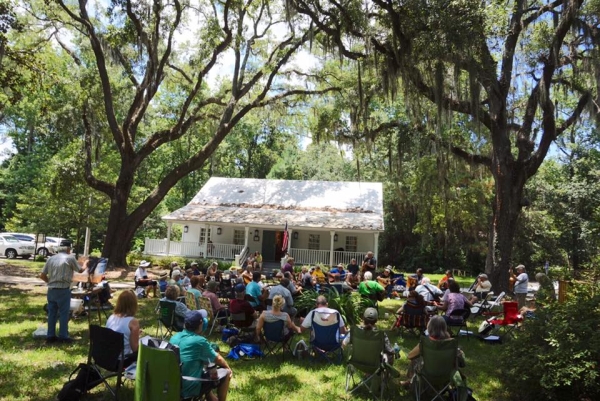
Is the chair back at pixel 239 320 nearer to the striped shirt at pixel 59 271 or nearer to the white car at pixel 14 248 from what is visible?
the striped shirt at pixel 59 271

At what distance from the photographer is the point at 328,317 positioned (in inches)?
237

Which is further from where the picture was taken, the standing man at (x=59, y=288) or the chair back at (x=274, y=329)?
the standing man at (x=59, y=288)

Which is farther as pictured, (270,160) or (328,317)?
(270,160)

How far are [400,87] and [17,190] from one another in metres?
30.8

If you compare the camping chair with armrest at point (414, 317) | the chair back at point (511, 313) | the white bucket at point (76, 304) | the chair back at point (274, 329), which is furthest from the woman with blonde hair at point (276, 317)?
the chair back at point (511, 313)

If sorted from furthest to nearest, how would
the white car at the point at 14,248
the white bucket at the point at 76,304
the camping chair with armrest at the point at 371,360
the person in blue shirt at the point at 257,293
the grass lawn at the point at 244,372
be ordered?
the white car at the point at 14,248 → the person in blue shirt at the point at 257,293 → the white bucket at the point at 76,304 → the camping chair with armrest at the point at 371,360 → the grass lawn at the point at 244,372

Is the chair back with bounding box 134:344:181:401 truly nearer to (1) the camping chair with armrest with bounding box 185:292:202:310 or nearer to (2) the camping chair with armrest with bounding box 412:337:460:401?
(2) the camping chair with armrest with bounding box 412:337:460:401

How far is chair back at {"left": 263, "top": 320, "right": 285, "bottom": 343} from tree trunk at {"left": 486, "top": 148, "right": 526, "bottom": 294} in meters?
8.51

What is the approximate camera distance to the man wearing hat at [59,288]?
6.27m

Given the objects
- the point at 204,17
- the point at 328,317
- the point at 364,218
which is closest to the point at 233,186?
the point at 364,218

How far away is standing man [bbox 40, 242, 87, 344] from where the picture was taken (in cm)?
627

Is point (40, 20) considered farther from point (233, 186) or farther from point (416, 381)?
point (416, 381)

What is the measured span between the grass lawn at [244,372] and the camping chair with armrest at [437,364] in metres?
0.42

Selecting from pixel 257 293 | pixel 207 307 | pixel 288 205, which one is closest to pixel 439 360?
pixel 207 307
